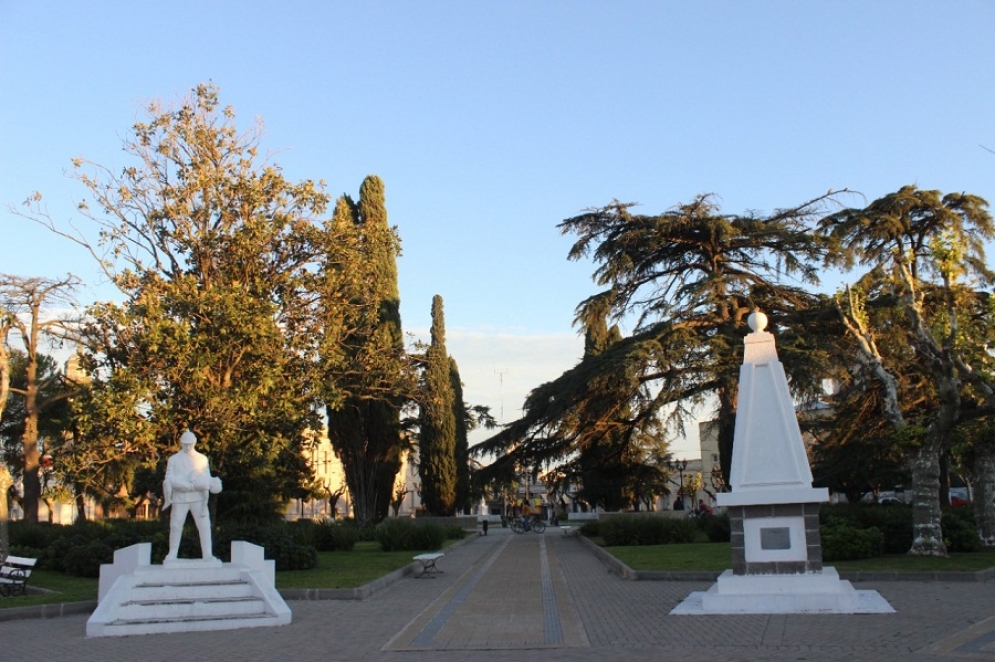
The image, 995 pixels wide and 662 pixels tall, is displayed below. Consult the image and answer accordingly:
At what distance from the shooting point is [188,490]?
14219 mm

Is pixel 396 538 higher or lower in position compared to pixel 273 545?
lower

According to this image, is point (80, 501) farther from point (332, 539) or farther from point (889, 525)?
point (889, 525)

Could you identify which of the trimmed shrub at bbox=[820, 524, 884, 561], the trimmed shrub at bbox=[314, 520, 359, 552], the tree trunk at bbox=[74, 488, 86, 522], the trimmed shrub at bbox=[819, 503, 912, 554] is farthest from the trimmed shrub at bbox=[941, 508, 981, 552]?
the tree trunk at bbox=[74, 488, 86, 522]

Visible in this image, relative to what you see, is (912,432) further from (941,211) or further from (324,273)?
(324,273)

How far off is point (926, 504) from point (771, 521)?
7.46 metres

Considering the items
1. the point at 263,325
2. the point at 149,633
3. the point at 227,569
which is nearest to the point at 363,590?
the point at 227,569

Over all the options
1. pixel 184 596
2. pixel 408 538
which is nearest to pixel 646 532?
pixel 408 538

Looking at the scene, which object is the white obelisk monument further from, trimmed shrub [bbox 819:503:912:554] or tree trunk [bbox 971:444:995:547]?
tree trunk [bbox 971:444:995:547]

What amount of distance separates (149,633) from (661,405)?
1969 cm

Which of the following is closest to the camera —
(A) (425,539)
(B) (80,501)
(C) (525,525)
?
(A) (425,539)

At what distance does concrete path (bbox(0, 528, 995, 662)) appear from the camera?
945 centimetres

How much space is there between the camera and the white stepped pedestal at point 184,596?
1258 cm

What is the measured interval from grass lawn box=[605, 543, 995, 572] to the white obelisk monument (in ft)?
11.7

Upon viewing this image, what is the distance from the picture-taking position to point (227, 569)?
1377 cm
